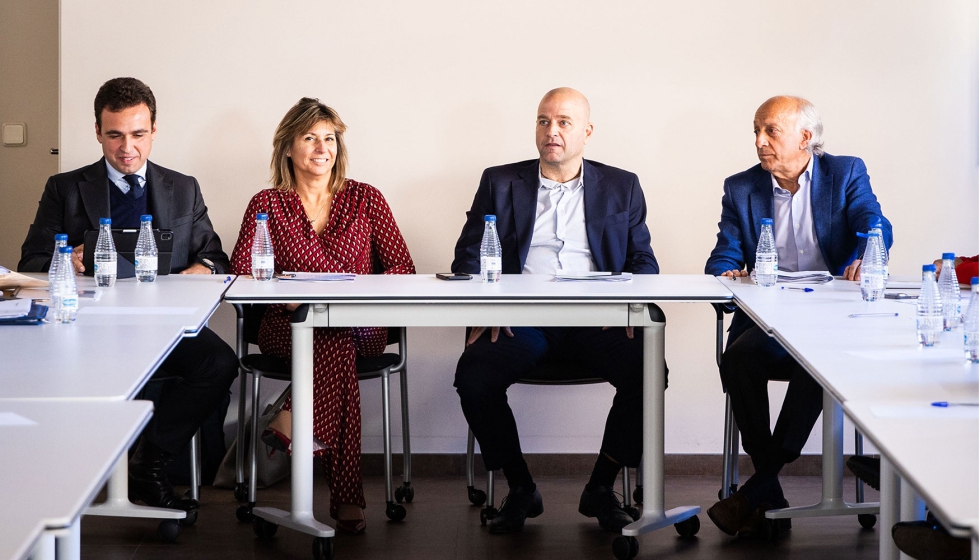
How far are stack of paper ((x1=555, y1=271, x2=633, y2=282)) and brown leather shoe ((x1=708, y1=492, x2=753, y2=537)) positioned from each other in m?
0.77

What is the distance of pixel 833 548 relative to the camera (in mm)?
3008

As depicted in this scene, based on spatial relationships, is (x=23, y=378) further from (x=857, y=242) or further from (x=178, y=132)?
(x=857, y=242)

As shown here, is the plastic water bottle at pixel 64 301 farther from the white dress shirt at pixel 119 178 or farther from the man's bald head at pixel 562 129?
the man's bald head at pixel 562 129

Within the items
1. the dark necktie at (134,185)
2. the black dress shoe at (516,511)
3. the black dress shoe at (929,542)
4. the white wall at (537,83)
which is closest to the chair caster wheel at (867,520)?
the white wall at (537,83)

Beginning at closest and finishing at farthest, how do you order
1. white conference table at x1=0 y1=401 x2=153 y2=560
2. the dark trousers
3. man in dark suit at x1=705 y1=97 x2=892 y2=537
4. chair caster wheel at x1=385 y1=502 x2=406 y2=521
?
white conference table at x1=0 y1=401 x2=153 y2=560 → the dark trousers → chair caster wheel at x1=385 y1=502 x2=406 y2=521 → man in dark suit at x1=705 y1=97 x2=892 y2=537

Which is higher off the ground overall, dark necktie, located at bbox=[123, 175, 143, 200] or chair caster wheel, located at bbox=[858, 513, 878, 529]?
dark necktie, located at bbox=[123, 175, 143, 200]

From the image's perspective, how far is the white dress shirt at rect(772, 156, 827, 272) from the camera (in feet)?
11.3

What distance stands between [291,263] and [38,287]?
32.6 inches

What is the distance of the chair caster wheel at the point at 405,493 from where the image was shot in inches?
138

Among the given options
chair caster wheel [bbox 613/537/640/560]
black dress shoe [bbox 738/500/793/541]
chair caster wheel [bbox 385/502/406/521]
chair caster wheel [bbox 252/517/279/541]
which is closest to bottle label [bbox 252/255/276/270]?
chair caster wheel [bbox 252/517/279/541]

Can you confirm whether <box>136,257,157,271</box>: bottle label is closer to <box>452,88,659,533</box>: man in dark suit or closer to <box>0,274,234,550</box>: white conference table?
<box>0,274,234,550</box>: white conference table

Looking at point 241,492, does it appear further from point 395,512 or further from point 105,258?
point 105,258

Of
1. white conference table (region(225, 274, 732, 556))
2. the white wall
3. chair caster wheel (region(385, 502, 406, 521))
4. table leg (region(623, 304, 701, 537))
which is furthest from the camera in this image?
the white wall

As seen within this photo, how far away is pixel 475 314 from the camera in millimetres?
2877
